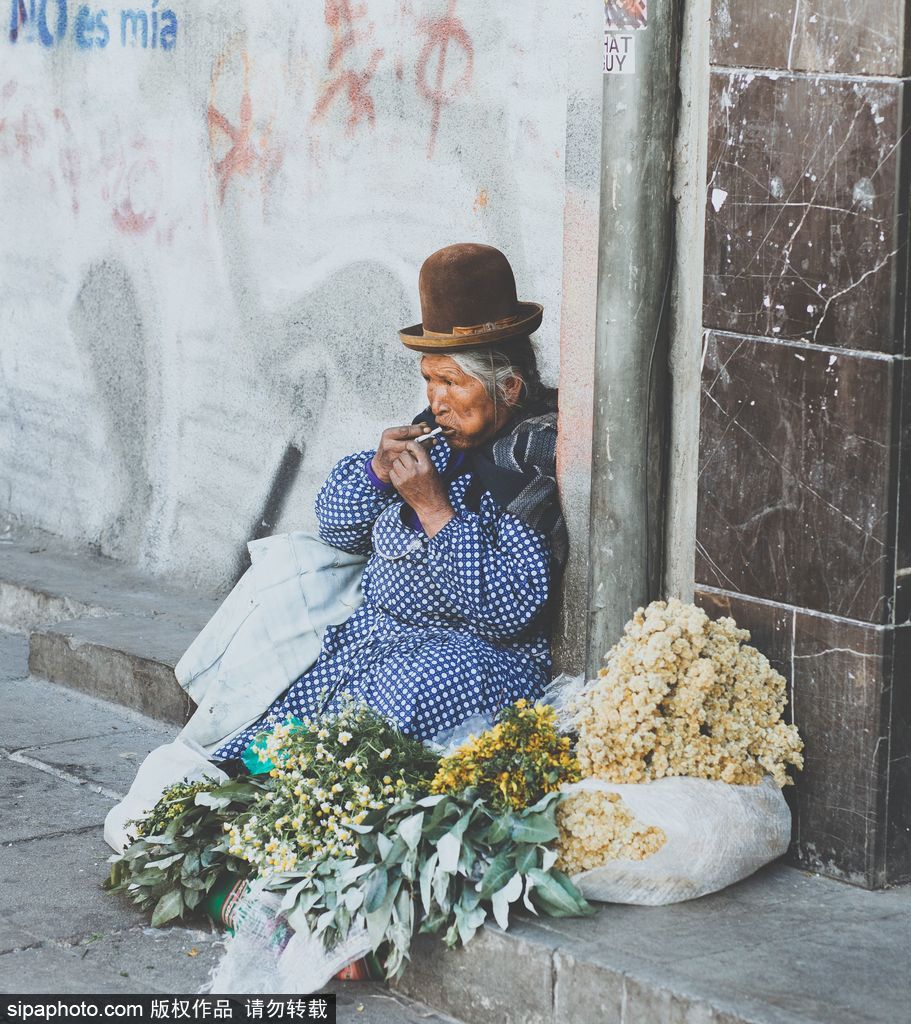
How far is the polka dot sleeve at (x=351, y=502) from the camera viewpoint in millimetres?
4090

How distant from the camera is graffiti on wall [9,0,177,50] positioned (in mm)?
5734

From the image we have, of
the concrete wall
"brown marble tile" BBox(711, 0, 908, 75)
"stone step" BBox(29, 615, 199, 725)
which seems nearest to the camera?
"brown marble tile" BBox(711, 0, 908, 75)

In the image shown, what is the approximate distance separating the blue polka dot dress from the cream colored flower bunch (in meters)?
0.46

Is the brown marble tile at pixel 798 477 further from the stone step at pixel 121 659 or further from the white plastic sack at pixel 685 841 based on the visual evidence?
the stone step at pixel 121 659

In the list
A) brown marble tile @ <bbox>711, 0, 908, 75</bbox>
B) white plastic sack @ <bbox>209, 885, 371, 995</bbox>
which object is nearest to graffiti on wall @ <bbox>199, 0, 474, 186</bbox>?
brown marble tile @ <bbox>711, 0, 908, 75</bbox>

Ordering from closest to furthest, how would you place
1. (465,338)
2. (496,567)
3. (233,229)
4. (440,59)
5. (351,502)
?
(496,567) < (465,338) < (351,502) < (440,59) < (233,229)

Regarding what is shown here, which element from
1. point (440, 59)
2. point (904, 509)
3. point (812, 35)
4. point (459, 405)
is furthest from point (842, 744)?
point (440, 59)

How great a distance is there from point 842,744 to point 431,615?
1092 millimetres

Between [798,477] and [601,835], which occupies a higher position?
[798,477]

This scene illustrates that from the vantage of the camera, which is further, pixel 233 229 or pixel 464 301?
pixel 233 229

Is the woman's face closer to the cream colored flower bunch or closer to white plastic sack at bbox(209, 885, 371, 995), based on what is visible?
the cream colored flower bunch

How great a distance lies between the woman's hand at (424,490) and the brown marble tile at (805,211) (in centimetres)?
82

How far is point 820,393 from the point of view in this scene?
3221 mm

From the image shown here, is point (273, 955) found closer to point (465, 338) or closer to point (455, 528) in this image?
point (455, 528)
